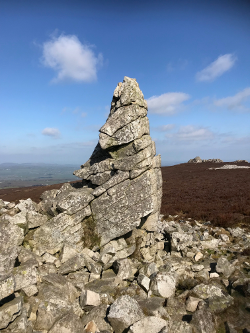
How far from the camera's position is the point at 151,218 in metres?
14.8

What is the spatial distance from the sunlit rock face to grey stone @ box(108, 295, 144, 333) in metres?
5.55

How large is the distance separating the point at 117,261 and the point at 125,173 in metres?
5.22

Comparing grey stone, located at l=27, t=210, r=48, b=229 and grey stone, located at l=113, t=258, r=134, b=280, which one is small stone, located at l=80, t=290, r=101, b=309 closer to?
grey stone, located at l=113, t=258, r=134, b=280

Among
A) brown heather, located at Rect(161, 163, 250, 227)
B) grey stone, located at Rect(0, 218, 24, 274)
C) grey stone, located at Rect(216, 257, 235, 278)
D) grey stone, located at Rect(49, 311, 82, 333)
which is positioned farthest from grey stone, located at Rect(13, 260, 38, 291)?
brown heather, located at Rect(161, 163, 250, 227)

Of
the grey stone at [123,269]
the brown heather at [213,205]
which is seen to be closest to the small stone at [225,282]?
the grey stone at [123,269]

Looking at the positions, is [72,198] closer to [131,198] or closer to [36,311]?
[131,198]

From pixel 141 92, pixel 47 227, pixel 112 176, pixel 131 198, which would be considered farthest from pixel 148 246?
pixel 141 92

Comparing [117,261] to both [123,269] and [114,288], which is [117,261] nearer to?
[123,269]

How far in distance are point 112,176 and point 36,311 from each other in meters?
8.11

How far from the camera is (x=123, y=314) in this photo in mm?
6941

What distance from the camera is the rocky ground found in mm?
6883

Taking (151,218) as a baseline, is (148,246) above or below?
below

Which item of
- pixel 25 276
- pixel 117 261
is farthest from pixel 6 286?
pixel 117 261

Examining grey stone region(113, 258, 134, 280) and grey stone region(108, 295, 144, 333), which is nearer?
grey stone region(108, 295, 144, 333)
